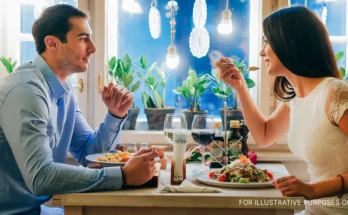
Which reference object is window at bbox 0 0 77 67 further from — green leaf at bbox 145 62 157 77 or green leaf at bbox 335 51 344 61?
green leaf at bbox 335 51 344 61

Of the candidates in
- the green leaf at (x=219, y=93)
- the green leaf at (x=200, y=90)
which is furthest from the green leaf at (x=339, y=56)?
the green leaf at (x=200, y=90)

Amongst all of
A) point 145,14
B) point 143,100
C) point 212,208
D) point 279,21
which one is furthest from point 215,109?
point 212,208

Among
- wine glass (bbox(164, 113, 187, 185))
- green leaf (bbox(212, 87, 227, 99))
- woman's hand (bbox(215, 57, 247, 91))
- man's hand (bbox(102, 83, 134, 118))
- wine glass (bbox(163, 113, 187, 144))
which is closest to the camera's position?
wine glass (bbox(164, 113, 187, 185))

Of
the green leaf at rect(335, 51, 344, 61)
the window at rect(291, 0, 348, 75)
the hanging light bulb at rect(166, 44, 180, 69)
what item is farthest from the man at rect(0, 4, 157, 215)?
the window at rect(291, 0, 348, 75)

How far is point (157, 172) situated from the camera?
1624mm

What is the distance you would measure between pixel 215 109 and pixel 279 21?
1087 millimetres

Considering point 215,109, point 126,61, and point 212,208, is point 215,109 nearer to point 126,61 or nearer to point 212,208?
point 126,61

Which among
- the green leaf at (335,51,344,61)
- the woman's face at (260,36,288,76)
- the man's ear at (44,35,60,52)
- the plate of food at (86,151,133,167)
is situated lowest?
the plate of food at (86,151,133,167)

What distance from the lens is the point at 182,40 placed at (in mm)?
2760

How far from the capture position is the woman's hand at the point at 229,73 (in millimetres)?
1990

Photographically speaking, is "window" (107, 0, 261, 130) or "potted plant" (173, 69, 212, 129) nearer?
"potted plant" (173, 69, 212, 129)

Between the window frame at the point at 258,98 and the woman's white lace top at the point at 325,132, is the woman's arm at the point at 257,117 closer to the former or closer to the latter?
the woman's white lace top at the point at 325,132

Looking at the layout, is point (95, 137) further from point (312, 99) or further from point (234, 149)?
point (312, 99)

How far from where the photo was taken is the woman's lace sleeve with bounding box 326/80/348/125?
1510 mm
